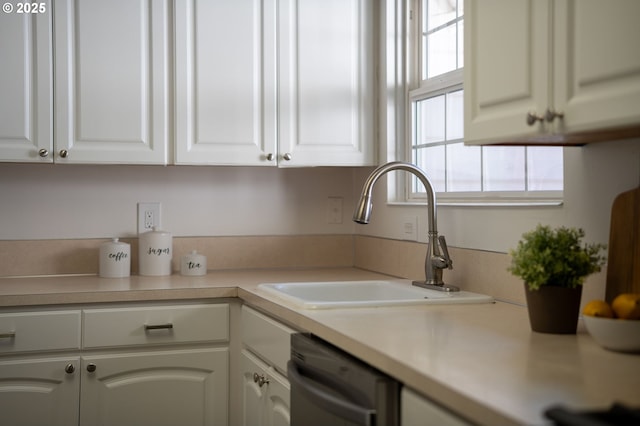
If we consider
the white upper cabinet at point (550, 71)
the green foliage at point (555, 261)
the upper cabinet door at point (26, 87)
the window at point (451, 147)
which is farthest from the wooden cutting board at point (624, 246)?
the upper cabinet door at point (26, 87)

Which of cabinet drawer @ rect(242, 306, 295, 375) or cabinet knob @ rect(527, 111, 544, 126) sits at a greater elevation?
cabinet knob @ rect(527, 111, 544, 126)

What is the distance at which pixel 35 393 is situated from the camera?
2.43m

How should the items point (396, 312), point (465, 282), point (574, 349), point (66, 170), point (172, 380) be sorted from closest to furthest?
1. point (574, 349)
2. point (396, 312)
3. point (465, 282)
4. point (172, 380)
5. point (66, 170)

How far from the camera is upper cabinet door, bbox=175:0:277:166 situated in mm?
2799

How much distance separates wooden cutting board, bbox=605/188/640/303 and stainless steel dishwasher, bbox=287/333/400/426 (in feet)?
1.94

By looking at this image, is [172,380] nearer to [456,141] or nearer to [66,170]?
[66,170]

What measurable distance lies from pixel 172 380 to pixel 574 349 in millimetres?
1509

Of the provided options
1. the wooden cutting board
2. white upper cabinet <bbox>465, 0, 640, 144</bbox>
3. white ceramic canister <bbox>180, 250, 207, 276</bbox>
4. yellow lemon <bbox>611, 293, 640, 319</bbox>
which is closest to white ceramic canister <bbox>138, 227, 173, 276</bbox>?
white ceramic canister <bbox>180, 250, 207, 276</bbox>

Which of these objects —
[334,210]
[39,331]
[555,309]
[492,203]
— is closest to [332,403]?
[555,309]

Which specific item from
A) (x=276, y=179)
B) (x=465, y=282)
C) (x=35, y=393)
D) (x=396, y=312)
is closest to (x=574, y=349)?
(x=396, y=312)

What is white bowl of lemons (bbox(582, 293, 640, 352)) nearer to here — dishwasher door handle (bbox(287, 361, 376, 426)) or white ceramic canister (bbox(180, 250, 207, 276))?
dishwasher door handle (bbox(287, 361, 376, 426))

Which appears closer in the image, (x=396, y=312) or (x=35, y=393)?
(x=396, y=312)

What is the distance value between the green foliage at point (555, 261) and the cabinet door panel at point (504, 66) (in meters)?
0.24

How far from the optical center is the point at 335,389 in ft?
5.45
